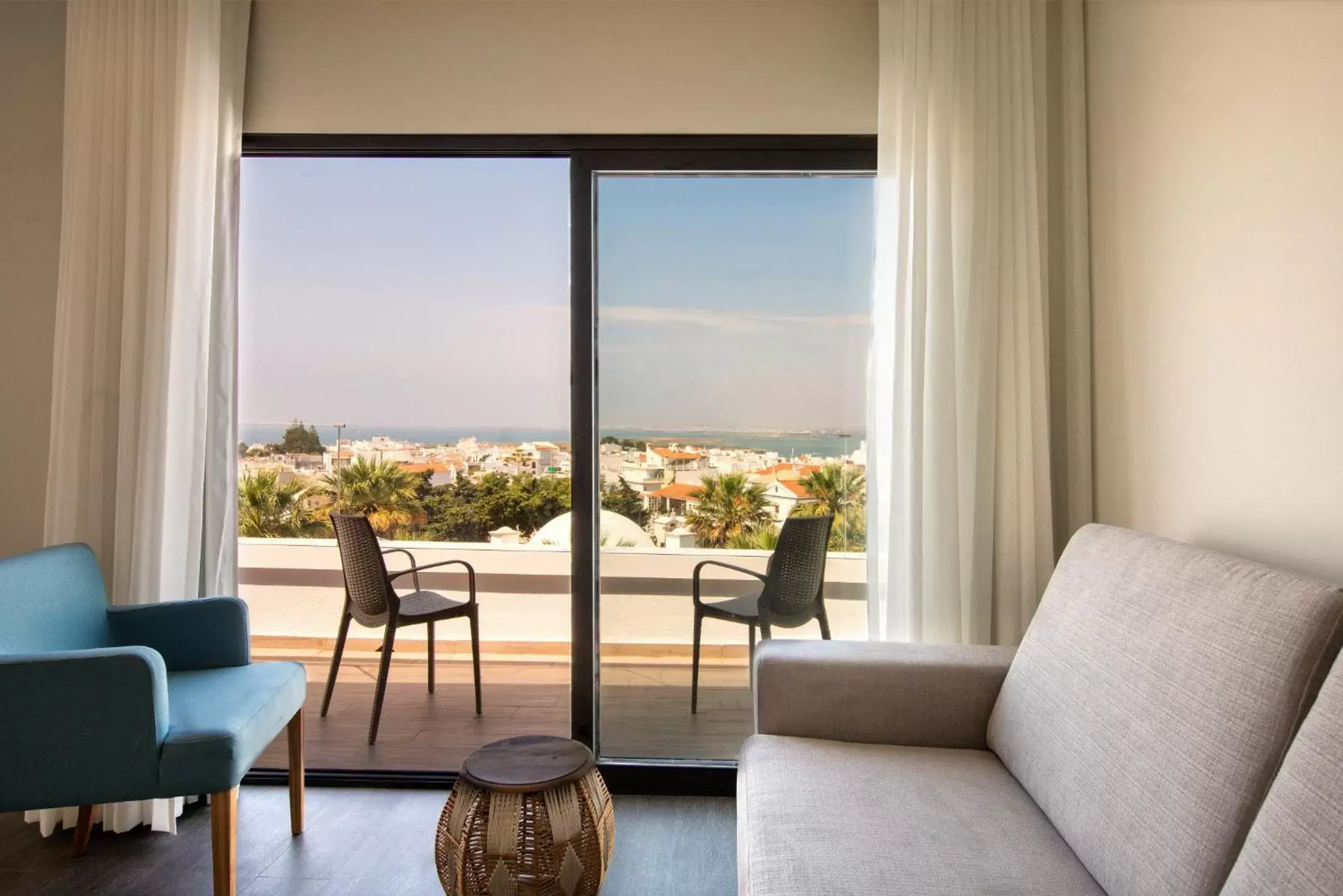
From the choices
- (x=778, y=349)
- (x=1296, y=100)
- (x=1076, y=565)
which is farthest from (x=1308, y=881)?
(x=778, y=349)

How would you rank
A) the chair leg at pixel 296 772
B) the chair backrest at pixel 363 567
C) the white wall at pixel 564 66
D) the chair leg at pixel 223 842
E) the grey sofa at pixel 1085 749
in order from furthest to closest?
1. the chair backrest at pixel 363 567
2. the white wall at pixel 564 66
3. the chair leg at pixel 296 772
4. the chair leg at pixel 223 842
5. the grey sofa at pixel 1085 749

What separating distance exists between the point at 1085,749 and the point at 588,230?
210cm

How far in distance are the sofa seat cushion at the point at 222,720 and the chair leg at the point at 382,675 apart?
2.62ft

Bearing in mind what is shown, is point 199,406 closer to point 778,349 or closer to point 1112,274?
point 778,349

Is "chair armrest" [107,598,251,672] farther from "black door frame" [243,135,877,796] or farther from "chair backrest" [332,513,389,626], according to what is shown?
"chair backrest" [332,513,389,626]

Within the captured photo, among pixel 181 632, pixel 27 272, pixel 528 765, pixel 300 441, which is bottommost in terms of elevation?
pixel 528 765

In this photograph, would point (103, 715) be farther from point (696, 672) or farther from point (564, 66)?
point (564, 66)

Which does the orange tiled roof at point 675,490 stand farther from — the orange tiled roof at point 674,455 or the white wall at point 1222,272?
the white wall at point 1222,272

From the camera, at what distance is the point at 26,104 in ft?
9.14

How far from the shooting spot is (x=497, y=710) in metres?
3.52

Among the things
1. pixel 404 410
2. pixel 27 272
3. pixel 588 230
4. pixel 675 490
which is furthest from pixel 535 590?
pixel 27 272

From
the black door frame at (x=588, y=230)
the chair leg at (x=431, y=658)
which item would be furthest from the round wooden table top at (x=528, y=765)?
the chair leg at (x=431, y=658)

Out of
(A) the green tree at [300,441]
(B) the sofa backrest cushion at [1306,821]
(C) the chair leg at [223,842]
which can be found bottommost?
(C) the chair leg at [223,842]

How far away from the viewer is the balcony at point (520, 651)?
2848mm
